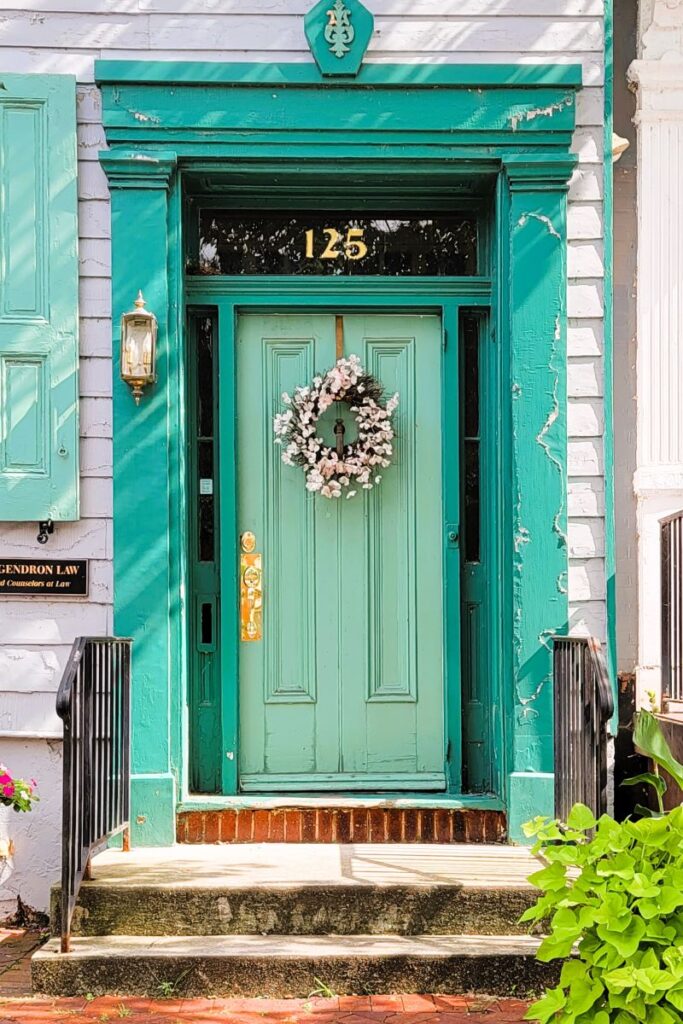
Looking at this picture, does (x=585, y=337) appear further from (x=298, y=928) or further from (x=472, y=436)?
(x=298, y=928)

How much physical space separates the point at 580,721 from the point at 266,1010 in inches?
63.3

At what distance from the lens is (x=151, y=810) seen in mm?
4766

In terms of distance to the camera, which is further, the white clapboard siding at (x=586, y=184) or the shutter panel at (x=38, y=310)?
the white clapboard siding at (x=586, y=184)

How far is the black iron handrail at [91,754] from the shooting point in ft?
13.2

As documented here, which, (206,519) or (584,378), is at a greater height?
(584,378)

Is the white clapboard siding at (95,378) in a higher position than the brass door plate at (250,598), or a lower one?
higher

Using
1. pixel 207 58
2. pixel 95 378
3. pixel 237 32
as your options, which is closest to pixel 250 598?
pixel 95 378

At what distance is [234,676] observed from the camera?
16.7ft

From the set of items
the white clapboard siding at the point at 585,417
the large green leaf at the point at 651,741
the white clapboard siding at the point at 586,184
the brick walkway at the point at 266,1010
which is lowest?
the brick walkway at the point at 266,1010

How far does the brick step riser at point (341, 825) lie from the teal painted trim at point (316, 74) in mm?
3230

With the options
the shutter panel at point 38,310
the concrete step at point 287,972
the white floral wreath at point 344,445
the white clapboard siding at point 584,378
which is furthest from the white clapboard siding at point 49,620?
the white clapboard siding at point 584,378

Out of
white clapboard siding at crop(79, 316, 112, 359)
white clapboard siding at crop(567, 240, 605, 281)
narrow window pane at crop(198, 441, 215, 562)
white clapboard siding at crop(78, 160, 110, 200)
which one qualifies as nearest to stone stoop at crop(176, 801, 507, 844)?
narrow window pane at crop(198, 441, 215, 562)

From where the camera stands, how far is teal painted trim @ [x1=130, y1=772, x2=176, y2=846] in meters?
4.76

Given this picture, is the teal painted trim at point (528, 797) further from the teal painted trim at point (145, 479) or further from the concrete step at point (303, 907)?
the teal painted trim at point (145, 479)
